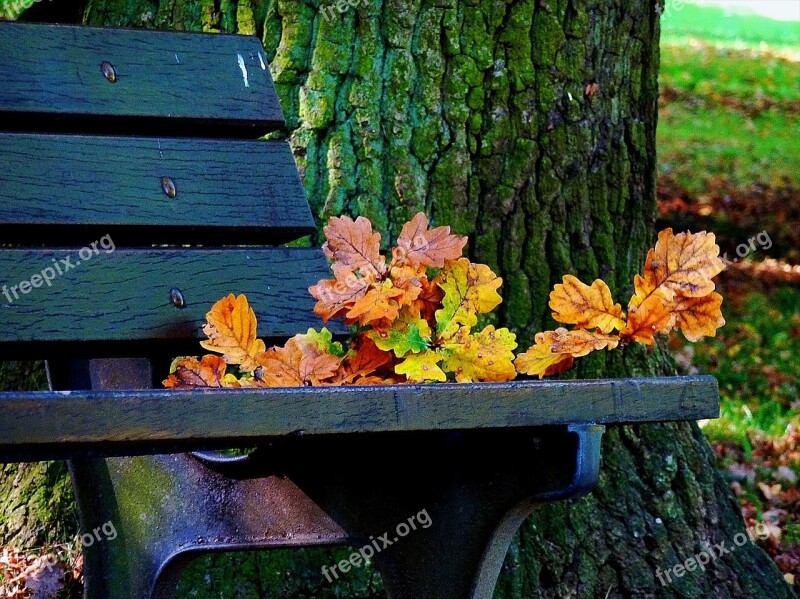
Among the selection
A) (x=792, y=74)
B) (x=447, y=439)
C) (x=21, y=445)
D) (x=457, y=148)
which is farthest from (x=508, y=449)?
(x=792, y=74)

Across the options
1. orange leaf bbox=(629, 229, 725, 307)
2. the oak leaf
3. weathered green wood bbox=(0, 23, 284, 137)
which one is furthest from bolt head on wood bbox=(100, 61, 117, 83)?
orange leaf bbox=(629, 229, 725, 307)

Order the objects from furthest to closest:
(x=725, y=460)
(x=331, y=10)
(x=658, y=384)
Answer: (x=725, y=460) < (x=331, y=10) < (x=658, y=384)

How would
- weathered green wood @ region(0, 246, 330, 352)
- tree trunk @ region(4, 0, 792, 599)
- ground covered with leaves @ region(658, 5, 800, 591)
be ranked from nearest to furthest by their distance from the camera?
1. weathered green wood @ region(0, 246, 330, 352)
2. tree trunk @ region(4, 0, 792, 599)
3. ground covered with leaves @ region(658, 5, 800, 591)

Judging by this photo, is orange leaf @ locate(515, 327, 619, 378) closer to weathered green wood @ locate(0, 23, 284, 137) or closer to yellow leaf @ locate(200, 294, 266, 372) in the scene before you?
yellow leaf @ locate(200, 294, 266, 372)

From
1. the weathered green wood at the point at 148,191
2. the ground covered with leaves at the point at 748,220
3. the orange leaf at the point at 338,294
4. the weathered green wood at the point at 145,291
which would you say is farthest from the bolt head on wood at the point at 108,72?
the ground covered with leaves at the point at 748,220

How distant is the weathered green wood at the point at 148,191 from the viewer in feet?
5.69

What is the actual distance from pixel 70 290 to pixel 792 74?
16245 mm

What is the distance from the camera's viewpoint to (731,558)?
8.42 feet

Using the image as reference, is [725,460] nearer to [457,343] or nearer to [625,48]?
[625,48]

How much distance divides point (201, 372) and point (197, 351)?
0.67 ft

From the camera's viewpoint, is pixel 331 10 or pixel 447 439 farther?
pixel 331 10

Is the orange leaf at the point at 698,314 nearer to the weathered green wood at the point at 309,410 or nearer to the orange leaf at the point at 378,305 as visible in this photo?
the weathered green wood at the point at 309,410

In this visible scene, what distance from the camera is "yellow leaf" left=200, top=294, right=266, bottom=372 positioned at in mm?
1588

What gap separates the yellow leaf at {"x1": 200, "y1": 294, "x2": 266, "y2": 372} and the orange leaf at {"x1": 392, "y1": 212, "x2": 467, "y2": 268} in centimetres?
24
